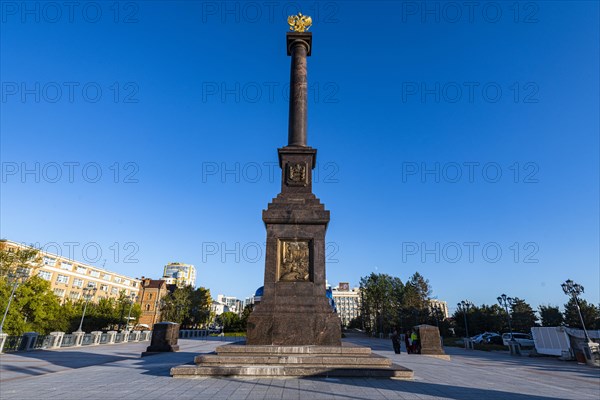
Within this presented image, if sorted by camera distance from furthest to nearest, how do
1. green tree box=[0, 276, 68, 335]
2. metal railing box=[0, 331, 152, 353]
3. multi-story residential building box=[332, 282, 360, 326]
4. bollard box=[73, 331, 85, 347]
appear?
multi-story residential building box=[332, 282, 360, 326], green tree box=[0, 276, 68, 335], bollard box=[73, 331, 85, 347], metal railing box=[0, 331, 152, 353]

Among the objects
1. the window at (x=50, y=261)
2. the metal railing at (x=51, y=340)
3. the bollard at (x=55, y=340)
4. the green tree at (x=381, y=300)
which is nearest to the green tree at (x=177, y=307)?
the metal railing at (x=51, y=340)

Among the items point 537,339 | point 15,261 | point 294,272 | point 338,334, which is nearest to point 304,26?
point 294,272

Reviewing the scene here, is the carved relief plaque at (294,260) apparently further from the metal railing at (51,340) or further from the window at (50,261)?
the window at (50,261)

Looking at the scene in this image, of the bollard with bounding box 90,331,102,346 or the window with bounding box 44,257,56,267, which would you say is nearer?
the bollard with bounding box 90,331,102,346

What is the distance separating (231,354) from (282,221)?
4557 mm

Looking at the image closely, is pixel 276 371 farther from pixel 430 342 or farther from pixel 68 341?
pixel 68 341

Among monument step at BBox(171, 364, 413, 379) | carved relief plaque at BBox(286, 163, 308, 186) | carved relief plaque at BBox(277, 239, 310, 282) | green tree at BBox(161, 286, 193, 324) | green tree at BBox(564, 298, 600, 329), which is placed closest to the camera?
monument step at BBox(171, 364, 413, 379)

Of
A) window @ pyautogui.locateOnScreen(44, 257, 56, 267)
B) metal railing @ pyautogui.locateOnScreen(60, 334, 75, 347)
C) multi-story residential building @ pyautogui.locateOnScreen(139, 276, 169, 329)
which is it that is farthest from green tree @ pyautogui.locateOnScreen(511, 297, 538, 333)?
window @ pyautogui.locateOnScreen(44, 257, 56, 267)

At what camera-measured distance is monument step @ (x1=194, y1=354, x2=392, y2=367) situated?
339 inches

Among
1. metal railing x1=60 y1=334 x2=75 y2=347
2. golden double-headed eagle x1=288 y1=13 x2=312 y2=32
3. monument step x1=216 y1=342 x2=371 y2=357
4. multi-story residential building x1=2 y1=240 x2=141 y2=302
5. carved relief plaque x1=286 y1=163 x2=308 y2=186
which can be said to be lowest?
metal railing x1=60 y1=334 x2=75 y2=347

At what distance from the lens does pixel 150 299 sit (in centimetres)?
8075

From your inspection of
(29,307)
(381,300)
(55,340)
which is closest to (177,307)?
(29,307)

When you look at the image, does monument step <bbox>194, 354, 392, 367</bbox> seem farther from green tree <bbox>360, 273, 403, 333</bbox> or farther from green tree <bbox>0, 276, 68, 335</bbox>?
green tree <bbox>360, 273, 403, 333</bbox>

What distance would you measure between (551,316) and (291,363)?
7222 centimetres
